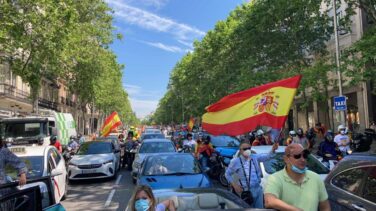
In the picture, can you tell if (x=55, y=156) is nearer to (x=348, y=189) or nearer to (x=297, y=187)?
(x=348, y=189)

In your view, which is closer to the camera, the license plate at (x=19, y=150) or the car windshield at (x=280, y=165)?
the car windshield at (x=280, y=165)

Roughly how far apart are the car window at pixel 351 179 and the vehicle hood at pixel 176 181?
12.9ft

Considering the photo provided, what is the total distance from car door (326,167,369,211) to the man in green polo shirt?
3.76 ft

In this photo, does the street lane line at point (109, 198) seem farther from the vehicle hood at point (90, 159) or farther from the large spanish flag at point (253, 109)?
the large spanish flag at point (253, 109)

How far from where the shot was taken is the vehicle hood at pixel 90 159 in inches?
625

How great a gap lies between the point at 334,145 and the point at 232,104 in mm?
3436

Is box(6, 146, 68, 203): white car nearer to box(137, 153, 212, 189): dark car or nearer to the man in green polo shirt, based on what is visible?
box(137, 153, 212, 189): dark car

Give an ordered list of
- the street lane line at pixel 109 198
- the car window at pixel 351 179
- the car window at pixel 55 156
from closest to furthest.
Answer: the car window at pixel 351 179, the car window at pixel 55 156, the street lane line at pixel 109 198

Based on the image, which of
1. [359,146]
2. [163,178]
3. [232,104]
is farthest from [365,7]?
[163,178]

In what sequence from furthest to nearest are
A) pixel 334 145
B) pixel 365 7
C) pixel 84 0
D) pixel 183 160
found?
pixel 84 0
pixel 365 7
pixel 334 145
pixel 183 160

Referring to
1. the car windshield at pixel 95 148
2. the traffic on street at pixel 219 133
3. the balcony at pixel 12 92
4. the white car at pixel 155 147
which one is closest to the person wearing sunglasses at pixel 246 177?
the traffic on street at pixel 219 133

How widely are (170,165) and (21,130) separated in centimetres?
1092

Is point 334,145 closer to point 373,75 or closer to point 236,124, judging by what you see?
point 236,124

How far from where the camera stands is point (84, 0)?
4116 cm
